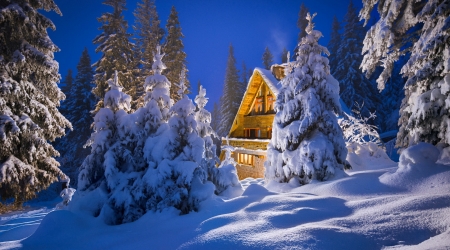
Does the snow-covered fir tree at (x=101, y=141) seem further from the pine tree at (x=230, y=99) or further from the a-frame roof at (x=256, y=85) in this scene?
the pine tree at (x=230, y=99)

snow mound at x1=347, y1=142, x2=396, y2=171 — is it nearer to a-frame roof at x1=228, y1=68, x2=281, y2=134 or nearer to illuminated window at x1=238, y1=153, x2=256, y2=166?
a-frame roof at x1=228, y1=68, x2=281, y2=134

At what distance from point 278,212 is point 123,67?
18.8 metres

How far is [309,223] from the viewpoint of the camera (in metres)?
3.78

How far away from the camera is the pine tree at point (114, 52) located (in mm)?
17844

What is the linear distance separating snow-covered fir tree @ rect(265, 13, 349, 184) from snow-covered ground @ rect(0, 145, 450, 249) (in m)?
2.41

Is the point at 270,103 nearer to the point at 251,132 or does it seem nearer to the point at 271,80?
the point at 271,80

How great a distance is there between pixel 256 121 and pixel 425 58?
1352 centimetres

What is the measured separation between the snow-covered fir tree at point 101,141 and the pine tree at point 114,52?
10.6m

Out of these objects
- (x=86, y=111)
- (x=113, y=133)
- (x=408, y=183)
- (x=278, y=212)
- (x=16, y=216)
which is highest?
(x=86, y=111)

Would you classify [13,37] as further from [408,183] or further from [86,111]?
[86,111]

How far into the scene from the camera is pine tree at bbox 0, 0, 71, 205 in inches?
362

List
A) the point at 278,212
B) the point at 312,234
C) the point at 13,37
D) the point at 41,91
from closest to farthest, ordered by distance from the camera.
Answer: the point at 312,234 → the point at 278,212 → the point at 13,37 → the point at 41,91

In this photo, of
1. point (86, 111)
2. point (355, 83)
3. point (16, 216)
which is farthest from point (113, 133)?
point (355, 83)

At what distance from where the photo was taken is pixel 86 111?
28.1 meters
